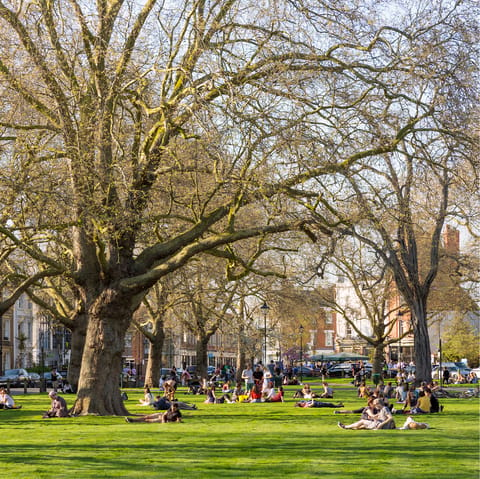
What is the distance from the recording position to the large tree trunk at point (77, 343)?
46156mm

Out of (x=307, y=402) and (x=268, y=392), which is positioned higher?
(x=268, y=392)

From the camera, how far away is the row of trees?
24.1m

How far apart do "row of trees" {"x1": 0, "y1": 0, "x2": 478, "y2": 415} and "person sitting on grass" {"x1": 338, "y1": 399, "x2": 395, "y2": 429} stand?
5171mm

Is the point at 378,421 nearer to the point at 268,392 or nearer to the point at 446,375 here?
the point at 268,392

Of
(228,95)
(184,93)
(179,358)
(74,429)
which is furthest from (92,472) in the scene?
(179,358)

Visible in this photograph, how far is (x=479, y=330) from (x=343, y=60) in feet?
315

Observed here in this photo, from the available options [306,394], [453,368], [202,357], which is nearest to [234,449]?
[306,394]

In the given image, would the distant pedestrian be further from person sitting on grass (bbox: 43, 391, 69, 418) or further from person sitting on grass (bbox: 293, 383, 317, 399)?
person sitting on grass (bbox: 43, 391, 69, 418)

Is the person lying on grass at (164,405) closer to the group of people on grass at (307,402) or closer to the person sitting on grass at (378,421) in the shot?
the group of people on grass at (307,402)

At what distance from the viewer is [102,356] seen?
95.0 feet

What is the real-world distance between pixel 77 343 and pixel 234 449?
29.6m

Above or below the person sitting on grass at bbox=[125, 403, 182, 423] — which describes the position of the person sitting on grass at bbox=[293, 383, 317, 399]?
above

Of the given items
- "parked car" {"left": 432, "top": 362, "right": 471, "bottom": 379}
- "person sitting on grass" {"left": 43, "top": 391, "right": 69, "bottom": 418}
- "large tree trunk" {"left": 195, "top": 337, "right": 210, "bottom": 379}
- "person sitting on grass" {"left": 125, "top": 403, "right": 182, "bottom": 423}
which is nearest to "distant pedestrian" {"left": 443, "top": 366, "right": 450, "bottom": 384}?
"parked car" {"left": 432, "top": 362, "right": 471, "bottom": 379}

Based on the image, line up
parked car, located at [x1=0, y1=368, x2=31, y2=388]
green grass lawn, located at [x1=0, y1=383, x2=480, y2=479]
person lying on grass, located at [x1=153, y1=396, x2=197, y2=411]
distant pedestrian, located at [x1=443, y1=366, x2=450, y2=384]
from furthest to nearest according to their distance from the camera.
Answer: parked car, located at [x1=0, y1=368, x2=31, y2=388]
distant pedestrian, located at [x1=443, y1=366, x2=450, y2=384]
person lying on grass, located at [x1=153, y1=396, x2=197, y2=411]
green grass lawn, located at [x1=0, y1=383, x2=480, y2=479]
